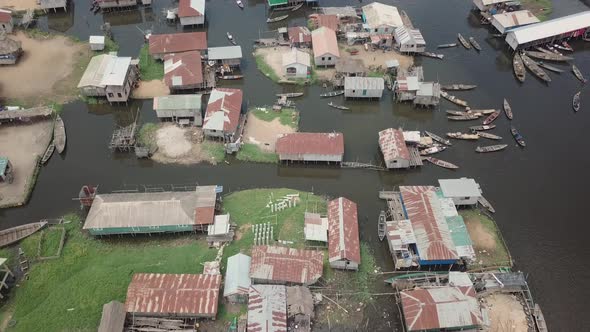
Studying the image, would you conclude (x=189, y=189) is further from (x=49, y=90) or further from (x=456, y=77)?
(x=456, y=77)

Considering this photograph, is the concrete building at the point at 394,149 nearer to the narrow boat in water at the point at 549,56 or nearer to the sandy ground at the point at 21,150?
the narrow boat in water at the point at 549,56

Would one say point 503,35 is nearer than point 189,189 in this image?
No

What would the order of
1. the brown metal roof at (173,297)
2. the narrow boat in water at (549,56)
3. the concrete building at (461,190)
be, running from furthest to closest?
the narrow boat in water at (549,56) → the concrete building at (461,190) → the brown metal roof at (173,297)

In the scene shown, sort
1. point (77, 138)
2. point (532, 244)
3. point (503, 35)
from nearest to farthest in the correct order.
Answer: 1. point (532, 244)
2. point (77, 138)
3. point (503, 35)

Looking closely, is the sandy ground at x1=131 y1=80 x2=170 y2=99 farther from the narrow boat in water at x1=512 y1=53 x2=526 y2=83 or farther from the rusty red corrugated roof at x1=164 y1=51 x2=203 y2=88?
the narrow boat in water at x1=512 y1=53 x2=526 y2=83

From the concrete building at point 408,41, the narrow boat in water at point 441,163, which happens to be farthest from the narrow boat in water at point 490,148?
the concrete building at point 408,41

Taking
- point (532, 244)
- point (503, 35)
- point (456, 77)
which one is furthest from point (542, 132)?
point (503, 35)

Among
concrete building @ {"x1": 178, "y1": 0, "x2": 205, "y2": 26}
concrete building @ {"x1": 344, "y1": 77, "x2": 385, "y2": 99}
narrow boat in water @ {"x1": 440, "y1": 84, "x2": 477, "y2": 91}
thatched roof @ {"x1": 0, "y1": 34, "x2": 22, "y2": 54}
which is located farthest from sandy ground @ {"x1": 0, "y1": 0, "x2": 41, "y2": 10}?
narrow boat in water @ {"x1": 440, "y1": 84, "x2": 477, "y2": 91}
